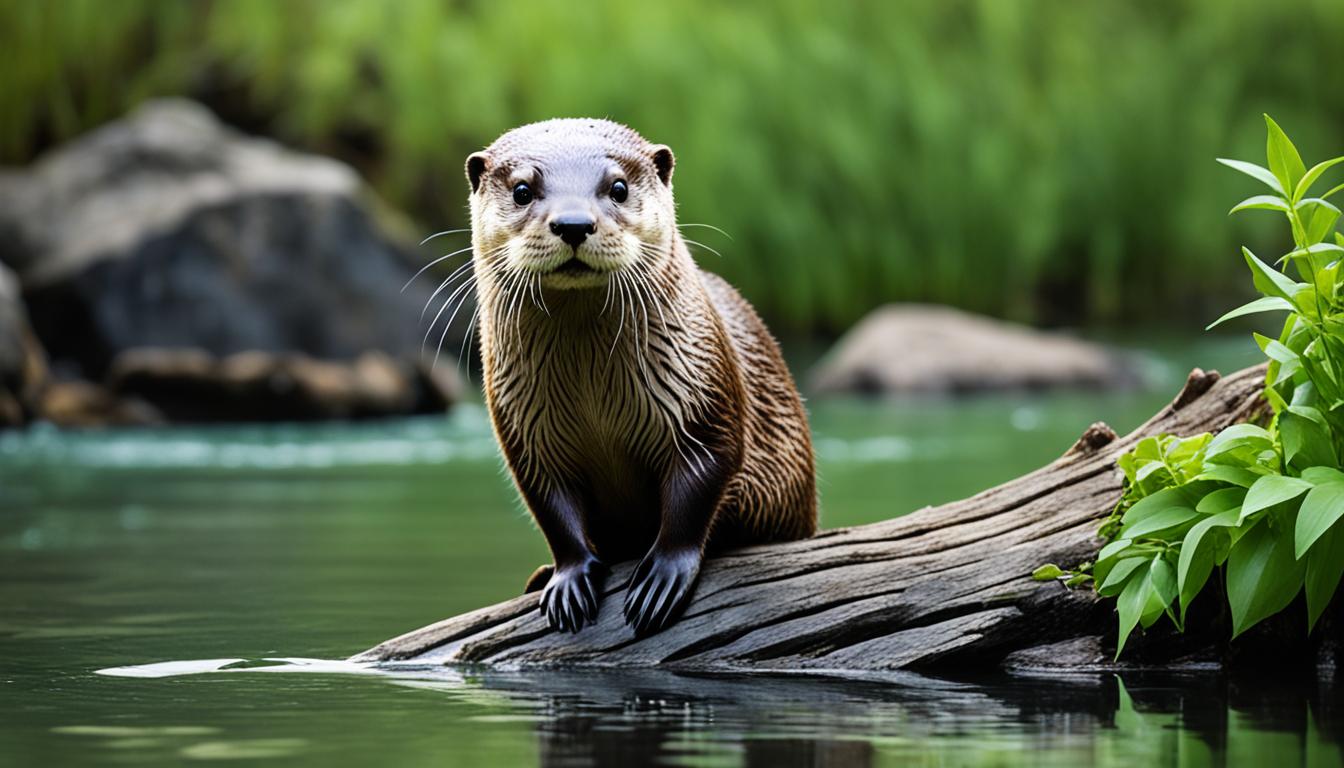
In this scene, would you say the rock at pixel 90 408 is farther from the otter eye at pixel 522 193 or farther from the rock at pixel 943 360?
the otter eye at pixel 522 193

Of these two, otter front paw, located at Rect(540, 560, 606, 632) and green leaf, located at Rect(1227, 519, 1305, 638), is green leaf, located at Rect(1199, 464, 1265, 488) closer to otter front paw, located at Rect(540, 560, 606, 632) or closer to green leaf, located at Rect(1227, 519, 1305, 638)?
green leaf, located at Rect(1227, 519, 1305, 638)

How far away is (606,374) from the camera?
4.68m

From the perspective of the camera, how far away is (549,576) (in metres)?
5.10

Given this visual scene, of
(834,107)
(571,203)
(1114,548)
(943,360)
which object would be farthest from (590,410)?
(834,107)

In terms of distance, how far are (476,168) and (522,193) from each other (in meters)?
0.31

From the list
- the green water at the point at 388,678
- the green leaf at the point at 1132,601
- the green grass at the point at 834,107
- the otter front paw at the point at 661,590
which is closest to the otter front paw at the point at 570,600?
the otter front paw at the point at 661,590

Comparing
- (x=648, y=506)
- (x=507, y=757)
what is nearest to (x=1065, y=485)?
(x=648, y=506)

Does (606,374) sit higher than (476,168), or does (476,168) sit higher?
(476,168)

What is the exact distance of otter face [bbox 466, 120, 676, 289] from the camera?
4.38m

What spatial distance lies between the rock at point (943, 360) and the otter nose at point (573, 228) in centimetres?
1296

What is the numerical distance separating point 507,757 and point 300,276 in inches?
510

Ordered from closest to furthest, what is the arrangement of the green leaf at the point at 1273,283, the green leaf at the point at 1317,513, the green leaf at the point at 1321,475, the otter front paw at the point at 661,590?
the green leaf at the point at 1317,513
the green leaf at the point at 1321,475
the green leaf at the point at 1273,283
the otter front paw at the point at 661,590

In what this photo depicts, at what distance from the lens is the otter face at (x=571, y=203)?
4383 mm

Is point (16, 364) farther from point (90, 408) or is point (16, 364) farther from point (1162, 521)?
point (1162, 521)
